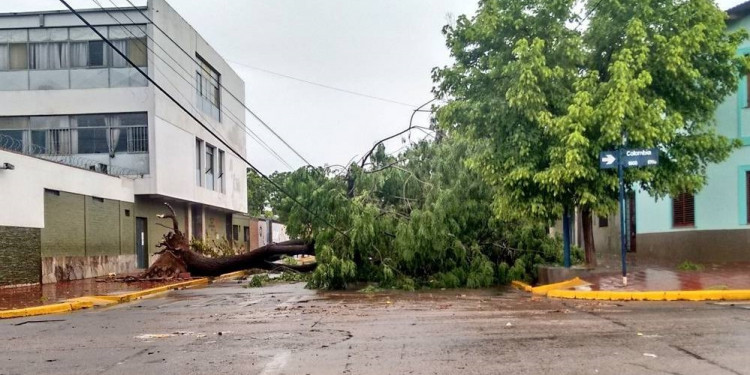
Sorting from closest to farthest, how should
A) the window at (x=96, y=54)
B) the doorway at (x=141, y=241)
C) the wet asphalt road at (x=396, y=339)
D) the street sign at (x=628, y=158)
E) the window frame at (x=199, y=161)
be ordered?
1. the wet asphalt road at (x=396, y=339)
2. the street sign at (x=628, y=158)
3. the window at (x=96, y=54)
4. the doorway at (x=141, y=241)
5. the window frame at (x=199, y=161)

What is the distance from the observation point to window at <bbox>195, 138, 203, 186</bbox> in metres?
34.8

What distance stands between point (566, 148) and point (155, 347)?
9.69 m

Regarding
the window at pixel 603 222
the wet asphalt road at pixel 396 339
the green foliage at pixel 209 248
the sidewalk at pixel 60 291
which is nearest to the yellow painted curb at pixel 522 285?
the wet asphalt road at pixel 396 339

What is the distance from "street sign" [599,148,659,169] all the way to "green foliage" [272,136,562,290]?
3693 millimetres

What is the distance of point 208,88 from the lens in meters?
37.1

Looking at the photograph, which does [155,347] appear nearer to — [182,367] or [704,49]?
[182,367]

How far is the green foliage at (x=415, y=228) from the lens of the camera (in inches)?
693

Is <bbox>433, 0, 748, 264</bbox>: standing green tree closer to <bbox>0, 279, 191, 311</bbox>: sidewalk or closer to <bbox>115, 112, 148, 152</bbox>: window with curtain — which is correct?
<bbox>0, 279, 191, 311</bbox>: sidewalk

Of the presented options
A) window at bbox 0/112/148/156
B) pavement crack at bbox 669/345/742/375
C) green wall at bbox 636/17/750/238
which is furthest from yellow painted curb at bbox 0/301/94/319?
green wall at bbox 636/17/750/238

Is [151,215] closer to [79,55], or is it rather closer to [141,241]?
[141,241]

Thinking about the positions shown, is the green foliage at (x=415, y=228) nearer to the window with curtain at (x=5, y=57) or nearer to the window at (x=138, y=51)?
the window at (x=138, y=51)

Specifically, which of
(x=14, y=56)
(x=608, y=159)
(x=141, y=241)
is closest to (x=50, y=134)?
(x=14, y=56)

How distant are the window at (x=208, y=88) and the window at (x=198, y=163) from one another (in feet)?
6.27

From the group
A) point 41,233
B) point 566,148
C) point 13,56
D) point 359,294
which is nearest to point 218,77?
point 13,56
